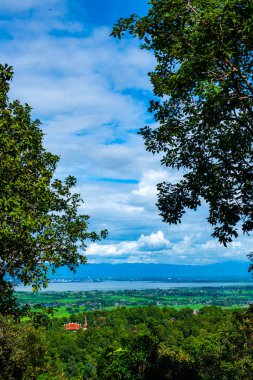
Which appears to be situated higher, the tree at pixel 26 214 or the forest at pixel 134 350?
the tree at pixel 26 214

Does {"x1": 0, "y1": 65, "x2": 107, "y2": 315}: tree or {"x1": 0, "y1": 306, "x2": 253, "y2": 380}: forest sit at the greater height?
{"x1": 0, "y1": 65, "x2": 107, "y2": 315}: tree

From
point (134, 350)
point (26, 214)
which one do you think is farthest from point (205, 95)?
point (134, 350)

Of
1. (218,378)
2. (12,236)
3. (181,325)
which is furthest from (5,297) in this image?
(181,325)

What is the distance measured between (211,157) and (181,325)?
308ft

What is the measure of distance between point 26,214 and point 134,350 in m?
13.5

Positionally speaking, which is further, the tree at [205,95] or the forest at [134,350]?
the forest at [134,350]

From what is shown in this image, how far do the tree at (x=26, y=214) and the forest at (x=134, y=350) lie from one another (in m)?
2.64

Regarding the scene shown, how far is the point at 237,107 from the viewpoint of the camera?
36.8 feet

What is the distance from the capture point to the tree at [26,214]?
10.9m

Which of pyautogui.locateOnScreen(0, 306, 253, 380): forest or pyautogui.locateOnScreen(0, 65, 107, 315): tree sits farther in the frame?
pyautogui.locateOnScreen(0, 306, 253, 380): forest

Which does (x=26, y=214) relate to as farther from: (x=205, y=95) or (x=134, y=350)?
(x=134, y=350)

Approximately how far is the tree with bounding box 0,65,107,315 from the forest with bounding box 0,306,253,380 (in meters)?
2.64

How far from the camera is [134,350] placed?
70.1 feet

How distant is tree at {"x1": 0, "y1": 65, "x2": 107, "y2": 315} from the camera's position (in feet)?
35.7
